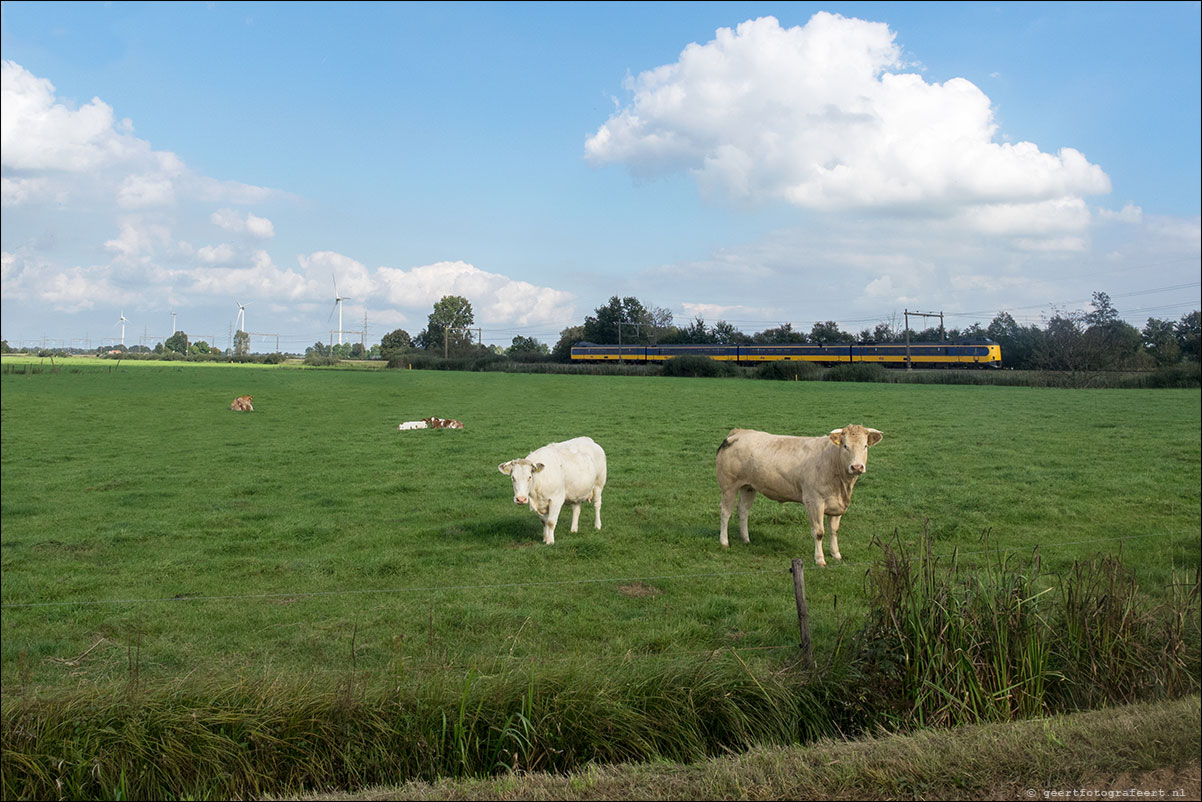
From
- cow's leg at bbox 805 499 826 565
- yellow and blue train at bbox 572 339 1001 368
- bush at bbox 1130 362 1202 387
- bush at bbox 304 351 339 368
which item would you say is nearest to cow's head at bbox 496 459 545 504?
cow's leg at bbox 805 499 826 565

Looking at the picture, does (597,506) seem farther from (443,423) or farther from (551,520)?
(443,423)

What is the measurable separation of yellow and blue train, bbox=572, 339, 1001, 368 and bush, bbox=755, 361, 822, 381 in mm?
6334

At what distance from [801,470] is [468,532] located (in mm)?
4824

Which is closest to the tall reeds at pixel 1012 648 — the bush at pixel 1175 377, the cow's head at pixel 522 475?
the cow's head at pixel 522 475

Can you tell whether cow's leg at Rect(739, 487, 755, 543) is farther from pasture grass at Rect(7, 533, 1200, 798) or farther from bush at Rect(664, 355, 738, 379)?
bush at Rect(664, 355, 738, 379)

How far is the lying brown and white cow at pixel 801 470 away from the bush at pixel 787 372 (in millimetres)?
46225

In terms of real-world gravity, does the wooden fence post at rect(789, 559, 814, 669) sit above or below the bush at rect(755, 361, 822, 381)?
below

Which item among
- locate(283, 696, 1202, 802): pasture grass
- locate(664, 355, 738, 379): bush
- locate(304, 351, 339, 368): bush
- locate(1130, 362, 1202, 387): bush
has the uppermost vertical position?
locate(304, 351, 339, 368): bush

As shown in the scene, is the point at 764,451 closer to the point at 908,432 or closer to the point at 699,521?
the point at 699,521

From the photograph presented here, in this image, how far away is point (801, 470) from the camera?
10625 millimetres

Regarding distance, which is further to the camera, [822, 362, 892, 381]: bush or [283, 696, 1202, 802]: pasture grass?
[822, 362, 892, 381]: bush

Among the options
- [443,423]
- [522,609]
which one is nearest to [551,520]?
[522,609]

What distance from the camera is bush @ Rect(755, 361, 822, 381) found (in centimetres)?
5744

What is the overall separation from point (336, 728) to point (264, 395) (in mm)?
37474
